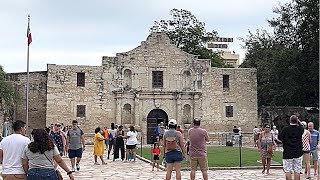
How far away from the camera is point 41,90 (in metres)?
35.2

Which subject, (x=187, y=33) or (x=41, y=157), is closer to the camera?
(x=41, y=157)

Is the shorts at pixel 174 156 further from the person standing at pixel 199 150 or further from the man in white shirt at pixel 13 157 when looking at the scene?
the man in white shirt at pixel 13 157

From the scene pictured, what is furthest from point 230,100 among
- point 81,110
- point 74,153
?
point 74,153

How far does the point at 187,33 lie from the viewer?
170ft

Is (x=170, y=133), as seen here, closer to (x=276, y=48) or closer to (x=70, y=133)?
(x=70, y=133)

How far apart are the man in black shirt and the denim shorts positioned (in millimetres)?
5992

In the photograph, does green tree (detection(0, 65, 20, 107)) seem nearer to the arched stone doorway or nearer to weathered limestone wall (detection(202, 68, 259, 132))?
the arched stone doorway

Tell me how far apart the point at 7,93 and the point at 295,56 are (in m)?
19.3

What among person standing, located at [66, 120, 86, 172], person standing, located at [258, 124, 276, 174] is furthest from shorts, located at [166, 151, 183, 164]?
person standing, located at [66, 120, 86, 172]

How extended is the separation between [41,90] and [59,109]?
8.19 ft

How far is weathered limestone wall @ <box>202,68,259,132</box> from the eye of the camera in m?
35.3

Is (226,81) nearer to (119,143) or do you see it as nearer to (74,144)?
(119,143)

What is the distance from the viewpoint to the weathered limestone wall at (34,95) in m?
35.1

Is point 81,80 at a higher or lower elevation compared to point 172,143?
higher
